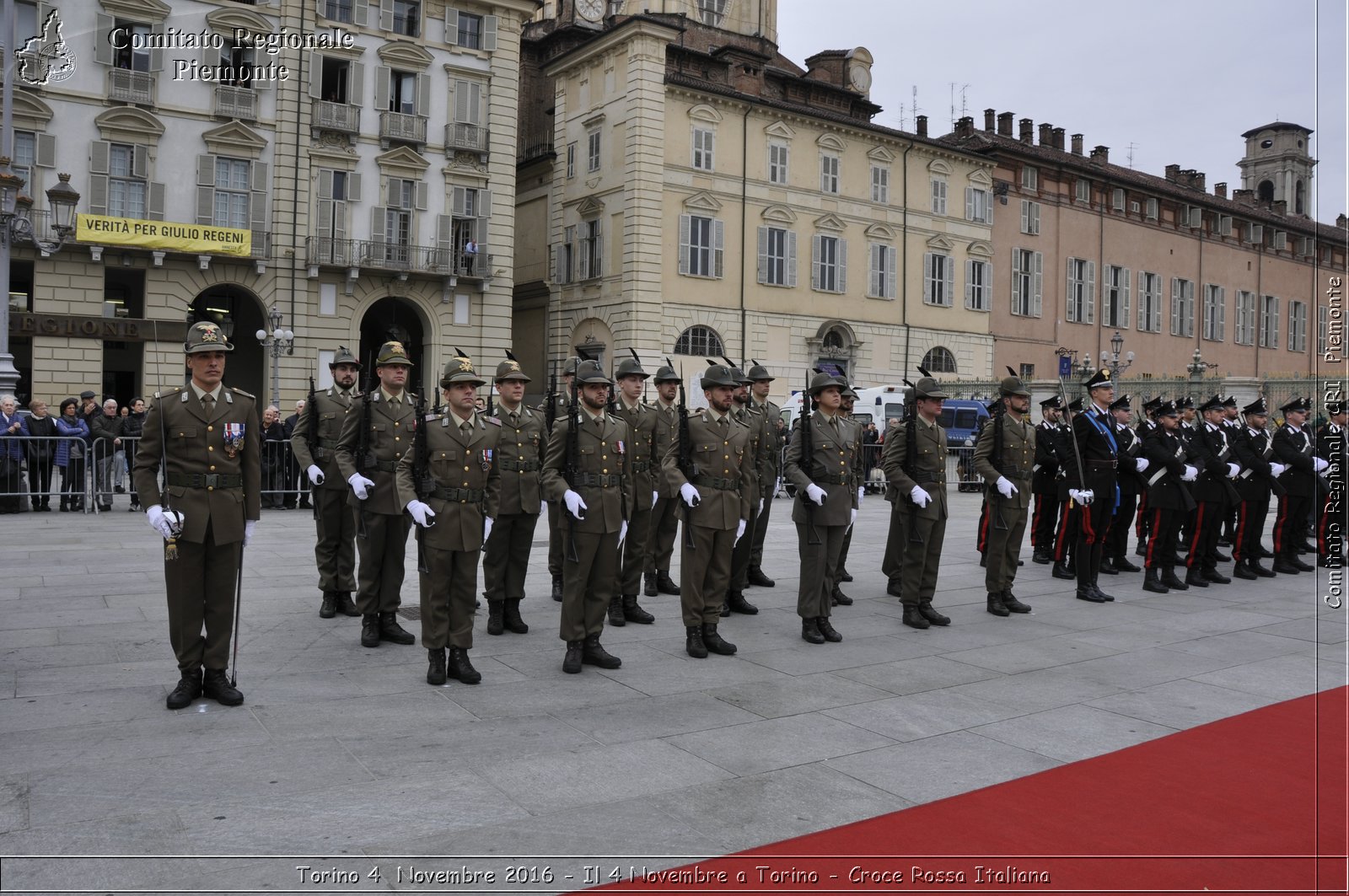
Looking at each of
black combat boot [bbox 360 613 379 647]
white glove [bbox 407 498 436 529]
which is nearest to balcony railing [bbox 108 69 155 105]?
black combat boot [bbox 360 613 379 647]

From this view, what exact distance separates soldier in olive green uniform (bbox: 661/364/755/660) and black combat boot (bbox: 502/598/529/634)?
1353 millimetres

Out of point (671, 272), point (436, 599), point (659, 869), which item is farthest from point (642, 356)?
point (659, 869)

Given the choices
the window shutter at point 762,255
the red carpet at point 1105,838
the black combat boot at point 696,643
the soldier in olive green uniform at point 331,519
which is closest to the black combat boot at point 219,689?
the soldier in olive green uniform at point 331,519

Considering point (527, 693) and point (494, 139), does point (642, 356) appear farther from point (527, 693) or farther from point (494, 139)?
point (527, 693)

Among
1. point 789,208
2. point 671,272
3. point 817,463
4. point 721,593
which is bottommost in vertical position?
point 721,593

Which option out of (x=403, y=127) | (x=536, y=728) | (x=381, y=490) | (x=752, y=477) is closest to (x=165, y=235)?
(x=403, y=127)

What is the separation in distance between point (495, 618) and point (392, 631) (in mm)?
819

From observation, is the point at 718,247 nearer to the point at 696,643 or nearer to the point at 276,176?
the point at 276,176

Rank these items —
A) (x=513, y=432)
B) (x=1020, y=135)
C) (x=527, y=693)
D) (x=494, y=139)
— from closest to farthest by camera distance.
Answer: (x=527, y=693)
(x=513, y=432)
(x=494, y=139)
(x=1020, y=135)

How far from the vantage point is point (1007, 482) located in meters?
9.88

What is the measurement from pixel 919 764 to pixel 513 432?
441 centimetres

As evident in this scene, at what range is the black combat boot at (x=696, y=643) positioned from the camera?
781 cm

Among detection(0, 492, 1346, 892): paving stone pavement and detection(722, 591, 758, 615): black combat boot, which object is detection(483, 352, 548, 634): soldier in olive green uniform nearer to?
detection(0, 492, 1346, 892): paving stone pavement

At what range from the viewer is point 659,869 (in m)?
4.14
